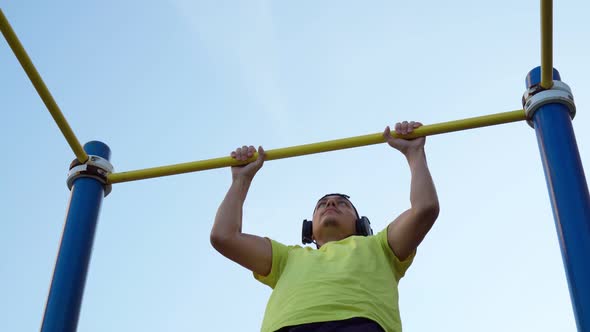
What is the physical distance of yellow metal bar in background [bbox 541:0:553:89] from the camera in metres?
2.65

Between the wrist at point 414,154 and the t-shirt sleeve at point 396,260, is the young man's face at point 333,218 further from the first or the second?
the wrist at point 414,154

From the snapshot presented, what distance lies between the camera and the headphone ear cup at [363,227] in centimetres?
332

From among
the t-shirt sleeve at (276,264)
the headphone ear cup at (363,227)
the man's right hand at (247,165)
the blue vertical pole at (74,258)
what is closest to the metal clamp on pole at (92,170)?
the blue vertical pole at (74,258)

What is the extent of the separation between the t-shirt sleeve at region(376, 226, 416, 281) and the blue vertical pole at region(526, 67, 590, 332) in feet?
1.90

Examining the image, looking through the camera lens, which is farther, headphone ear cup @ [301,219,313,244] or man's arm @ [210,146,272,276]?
headphone ear cup @ [301,219,313,244]

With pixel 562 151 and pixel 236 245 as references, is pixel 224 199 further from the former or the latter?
pixel 562 151

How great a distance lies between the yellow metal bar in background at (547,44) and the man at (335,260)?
0.52 m

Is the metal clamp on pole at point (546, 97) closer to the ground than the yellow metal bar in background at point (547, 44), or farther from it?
closer to the ground

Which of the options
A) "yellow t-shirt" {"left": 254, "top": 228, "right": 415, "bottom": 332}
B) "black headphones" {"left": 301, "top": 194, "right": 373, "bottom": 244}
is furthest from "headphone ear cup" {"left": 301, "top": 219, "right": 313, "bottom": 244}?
"yellow t-shirt" {"left": 254, "top": 228, "right": 415, "bottom": 332}

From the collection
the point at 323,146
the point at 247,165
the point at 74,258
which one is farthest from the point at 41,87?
the point at 323,146

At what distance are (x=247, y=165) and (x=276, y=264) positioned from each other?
0.49 meters

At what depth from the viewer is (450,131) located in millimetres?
2990

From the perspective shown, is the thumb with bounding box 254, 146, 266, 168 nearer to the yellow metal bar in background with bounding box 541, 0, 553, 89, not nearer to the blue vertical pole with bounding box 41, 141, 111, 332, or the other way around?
the blue vertical pole with bounding box 41, 141, 111, 332

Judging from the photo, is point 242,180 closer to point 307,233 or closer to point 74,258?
point 307,233
